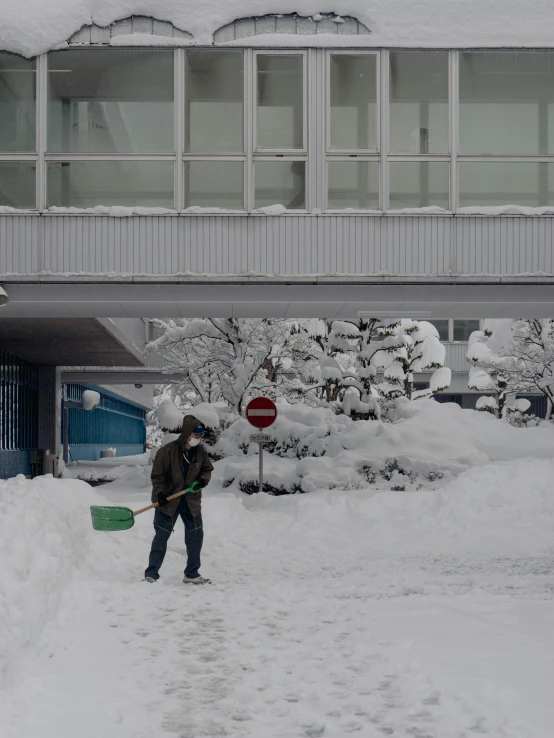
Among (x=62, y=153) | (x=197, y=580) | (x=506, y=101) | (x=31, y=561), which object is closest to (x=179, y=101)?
(x=62, y=153)

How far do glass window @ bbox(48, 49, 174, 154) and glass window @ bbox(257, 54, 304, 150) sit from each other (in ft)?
4.99

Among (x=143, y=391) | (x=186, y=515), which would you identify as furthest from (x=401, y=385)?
(x=143, y=391)

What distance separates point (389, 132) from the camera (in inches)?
663

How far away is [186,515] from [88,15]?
990cm

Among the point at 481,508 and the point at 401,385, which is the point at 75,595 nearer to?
the point at 481,508

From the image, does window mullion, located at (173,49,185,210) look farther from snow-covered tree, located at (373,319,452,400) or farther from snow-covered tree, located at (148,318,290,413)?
snow-covered tree, located at (373,319,452,400)

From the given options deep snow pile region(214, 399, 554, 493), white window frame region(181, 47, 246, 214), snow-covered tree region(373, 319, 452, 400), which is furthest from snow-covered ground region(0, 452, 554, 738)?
snow-covered tree region(373, 319, 452, 400)

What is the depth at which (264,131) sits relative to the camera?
55.3 ft

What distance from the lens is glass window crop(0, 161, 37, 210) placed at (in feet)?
54.3

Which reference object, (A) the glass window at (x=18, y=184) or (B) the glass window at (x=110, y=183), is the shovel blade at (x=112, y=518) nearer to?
(B) the glass window at (x=110, y=183)

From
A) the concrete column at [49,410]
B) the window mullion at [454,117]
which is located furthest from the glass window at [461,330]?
the window mullion at [454,117]

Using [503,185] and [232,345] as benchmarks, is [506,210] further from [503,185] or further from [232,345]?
[232,345]

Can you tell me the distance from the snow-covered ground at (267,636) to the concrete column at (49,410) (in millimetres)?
21040

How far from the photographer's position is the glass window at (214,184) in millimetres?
16578
